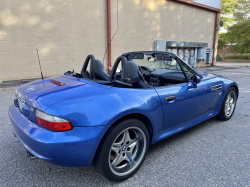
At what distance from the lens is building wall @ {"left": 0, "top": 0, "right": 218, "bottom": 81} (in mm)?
7832

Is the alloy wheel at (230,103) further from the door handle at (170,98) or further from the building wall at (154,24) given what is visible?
the building wall at (154,24)

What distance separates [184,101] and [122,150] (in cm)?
113

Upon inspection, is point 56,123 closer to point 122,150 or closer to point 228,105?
point 122,150

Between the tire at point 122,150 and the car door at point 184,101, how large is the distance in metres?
0.46

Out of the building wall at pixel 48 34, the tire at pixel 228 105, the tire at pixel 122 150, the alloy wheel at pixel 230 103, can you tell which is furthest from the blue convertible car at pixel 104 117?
the building wall at pixel 48 34

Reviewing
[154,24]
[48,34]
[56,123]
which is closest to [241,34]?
[154,24]

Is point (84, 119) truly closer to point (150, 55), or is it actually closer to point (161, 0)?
point (150, 55)

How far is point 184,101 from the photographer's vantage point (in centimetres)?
263

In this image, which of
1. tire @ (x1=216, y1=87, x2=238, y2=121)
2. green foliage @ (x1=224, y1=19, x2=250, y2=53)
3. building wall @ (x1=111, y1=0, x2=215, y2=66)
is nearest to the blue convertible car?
tire @ (x1=216, y1=87, x2=238, y2=121)

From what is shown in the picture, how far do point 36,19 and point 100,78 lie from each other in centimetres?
707

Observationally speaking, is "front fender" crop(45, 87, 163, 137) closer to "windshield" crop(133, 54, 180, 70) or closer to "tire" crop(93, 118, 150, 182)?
"tire" crop(93, 118, 150, 182)

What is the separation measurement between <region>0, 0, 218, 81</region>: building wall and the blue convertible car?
6529mm

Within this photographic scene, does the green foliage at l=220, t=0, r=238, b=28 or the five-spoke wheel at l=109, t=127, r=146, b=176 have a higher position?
the green foliage at l=220, t=0, r=238, b=28

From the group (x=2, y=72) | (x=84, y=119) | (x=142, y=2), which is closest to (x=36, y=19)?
(x=2, y=72)
